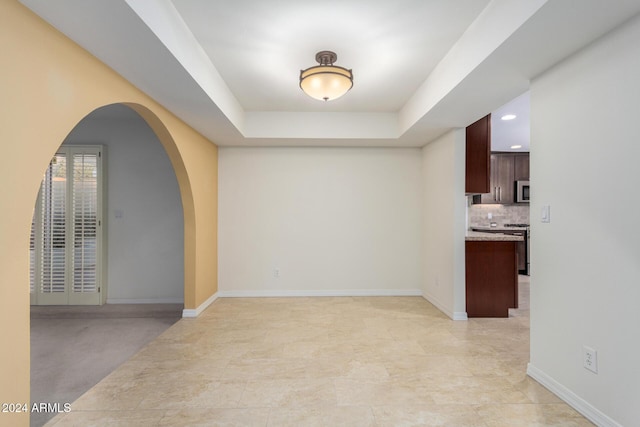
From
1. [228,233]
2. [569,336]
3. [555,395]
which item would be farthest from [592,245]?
[228,233]

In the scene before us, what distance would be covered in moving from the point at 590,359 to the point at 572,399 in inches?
13.5

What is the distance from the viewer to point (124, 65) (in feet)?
7.55

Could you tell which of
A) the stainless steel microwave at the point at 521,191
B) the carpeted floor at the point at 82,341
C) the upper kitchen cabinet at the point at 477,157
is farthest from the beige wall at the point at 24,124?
the stainless steel microwave at the point at 521,191

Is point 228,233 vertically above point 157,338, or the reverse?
point 228,233

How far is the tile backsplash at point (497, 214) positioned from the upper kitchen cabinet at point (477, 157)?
3.54m

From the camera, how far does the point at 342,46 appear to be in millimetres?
2740

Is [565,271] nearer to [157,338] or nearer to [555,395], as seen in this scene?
[555,395]

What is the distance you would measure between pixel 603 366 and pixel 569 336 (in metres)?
0.27

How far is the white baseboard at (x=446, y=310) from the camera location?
393 cm

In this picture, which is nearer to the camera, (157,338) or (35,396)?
(35,396)

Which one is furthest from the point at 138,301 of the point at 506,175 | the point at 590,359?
the point at 506,175

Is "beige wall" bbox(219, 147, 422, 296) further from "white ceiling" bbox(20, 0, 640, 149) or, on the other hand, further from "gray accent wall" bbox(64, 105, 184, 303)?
"white ceiling" bbox(20, 0, 640, 149)

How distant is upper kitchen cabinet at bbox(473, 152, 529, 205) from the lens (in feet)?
23.5

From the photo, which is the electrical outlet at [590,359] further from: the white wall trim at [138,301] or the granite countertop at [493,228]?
the granite countertop at [493,228]
